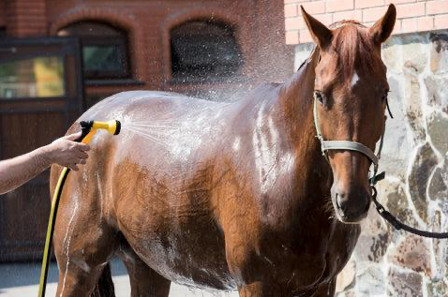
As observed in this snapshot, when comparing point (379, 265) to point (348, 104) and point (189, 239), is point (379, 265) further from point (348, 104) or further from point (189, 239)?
point (348, 104)

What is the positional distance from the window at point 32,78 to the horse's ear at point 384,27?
8799mm

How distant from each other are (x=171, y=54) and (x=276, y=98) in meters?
9.50

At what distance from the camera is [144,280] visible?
515 centimetres

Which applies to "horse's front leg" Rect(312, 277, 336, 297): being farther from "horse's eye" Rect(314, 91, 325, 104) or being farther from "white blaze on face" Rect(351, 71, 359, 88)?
"white blaze on face" Rect(351, 71, 359, 88)

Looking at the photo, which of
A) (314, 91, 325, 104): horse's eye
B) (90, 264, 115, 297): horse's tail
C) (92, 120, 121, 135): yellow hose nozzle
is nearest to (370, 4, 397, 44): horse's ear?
(314, 91, 325, 104): horse's eye

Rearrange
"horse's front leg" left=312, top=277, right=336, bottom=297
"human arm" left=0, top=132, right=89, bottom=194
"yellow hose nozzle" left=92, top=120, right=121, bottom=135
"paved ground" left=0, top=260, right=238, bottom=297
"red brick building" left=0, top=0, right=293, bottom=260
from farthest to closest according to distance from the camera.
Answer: "red brick building" left=0, top=0, right=293, bottom=260 < "paved ground" left=0, top=260, right=238, bottom=297 < "yellow hose nozzle" left=92, top=120, right=121, bottom=135 < "horse's front leg" left=312, top=277, right=336, bottom=297 < "human arm" left=0, top=132, right=89, bottom=194

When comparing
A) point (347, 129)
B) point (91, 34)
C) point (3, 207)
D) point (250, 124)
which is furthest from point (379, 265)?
point (91, 34)

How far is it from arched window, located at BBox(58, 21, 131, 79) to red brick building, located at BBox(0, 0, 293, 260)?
15mm

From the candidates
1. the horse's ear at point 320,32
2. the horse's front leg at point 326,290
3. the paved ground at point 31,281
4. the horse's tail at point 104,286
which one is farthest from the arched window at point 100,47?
the horse's ear at point 320,32

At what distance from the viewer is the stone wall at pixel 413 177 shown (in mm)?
5930

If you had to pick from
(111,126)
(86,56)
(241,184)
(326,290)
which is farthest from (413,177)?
(86,56)

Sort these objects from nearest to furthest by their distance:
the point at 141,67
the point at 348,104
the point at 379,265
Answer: the point at 348,104 < the point at 379,265 < the point at 141,67

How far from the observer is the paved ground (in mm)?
8742

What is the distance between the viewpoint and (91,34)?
45.0ft
